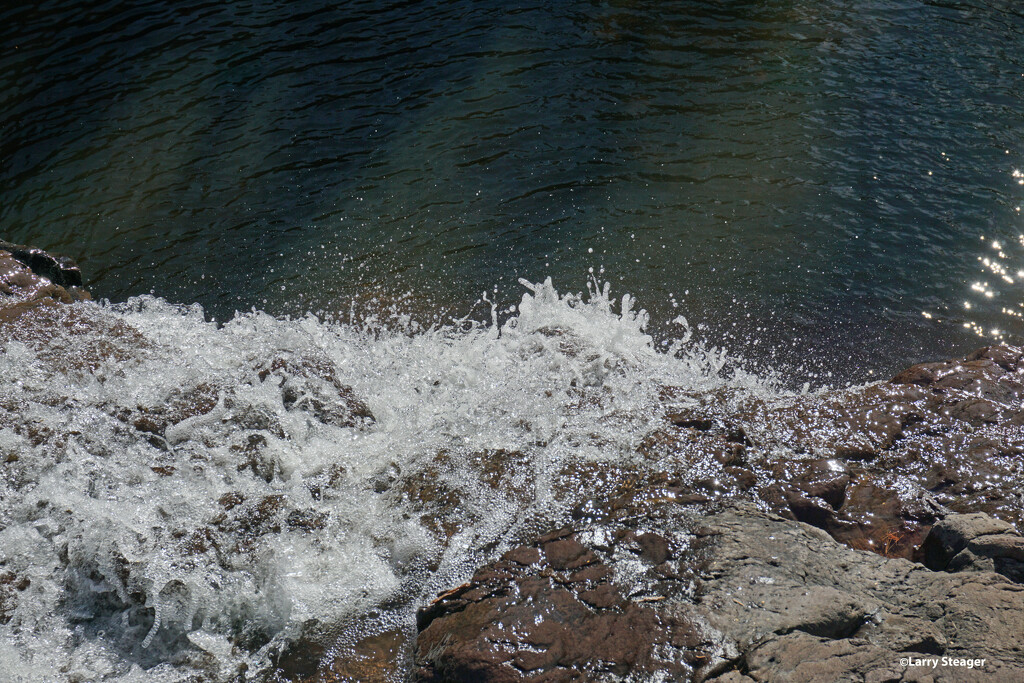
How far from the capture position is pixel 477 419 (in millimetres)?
4117

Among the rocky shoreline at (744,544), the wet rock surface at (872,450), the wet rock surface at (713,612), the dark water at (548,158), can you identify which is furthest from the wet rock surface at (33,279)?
the wet rock surface at (872,450)

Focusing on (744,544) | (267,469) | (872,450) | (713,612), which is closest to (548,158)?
(872,450)

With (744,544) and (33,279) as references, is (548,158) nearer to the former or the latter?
(33,279)

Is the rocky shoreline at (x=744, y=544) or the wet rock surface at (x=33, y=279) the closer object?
the rocky shoreline at (x=744, y=544)

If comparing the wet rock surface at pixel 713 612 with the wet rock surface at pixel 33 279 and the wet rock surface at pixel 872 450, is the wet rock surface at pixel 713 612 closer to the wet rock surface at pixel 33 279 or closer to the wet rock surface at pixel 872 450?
the wet rock surface at pixel 872 450

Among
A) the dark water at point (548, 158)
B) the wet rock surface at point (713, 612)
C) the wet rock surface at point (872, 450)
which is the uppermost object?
the dark water at point (548, 158)

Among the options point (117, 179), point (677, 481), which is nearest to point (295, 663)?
point (677, 481)

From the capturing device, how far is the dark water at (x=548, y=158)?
18.4ft

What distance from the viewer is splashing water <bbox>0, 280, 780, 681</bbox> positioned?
10.5ft

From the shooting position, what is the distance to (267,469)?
3775mm

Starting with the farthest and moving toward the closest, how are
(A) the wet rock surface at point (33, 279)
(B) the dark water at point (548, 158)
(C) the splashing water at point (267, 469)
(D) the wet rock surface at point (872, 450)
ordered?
(B) the dark water at point (548, 158), (A) the wet rock surface at point (33, 279), (D) the wet rock surface at point (872, 450), (C) the splashing water at point (267, 469)

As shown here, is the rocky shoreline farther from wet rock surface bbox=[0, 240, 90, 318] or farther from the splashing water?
wet rock surface bbox=[0, 240, 90, 318]

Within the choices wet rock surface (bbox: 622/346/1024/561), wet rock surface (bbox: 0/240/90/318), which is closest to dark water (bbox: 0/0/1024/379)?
wet rock surface (bbox: 0/240/90/318)

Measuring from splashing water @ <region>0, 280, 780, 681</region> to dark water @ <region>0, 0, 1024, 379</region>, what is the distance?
39.0 inches
